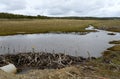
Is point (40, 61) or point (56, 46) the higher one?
point (40, 61)

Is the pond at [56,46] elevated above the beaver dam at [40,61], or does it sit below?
below

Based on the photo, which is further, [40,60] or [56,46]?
[56,46]

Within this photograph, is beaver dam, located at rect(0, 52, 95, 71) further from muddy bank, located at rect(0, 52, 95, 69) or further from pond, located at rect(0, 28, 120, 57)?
pond, located at rect(0, 28, 120, 57)

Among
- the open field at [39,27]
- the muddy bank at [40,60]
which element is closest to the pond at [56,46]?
the muddy bank at [40,60]

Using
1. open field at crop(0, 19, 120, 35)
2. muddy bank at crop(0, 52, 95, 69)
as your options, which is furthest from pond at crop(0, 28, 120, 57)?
open field at crop(0, 19, 120, 35)

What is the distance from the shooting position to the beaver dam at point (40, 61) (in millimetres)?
28812

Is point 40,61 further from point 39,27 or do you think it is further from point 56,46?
point 39,27

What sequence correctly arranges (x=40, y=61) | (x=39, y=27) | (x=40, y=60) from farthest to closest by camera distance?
(x=39, y=27)
(x=40, y=60)
(x=40, y=61)

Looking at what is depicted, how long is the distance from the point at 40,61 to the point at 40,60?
0.65ft

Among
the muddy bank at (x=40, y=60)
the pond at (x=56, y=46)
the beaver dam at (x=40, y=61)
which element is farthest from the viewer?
the pond at (x=56, y=46)

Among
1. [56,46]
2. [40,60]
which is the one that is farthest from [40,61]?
[56,46]

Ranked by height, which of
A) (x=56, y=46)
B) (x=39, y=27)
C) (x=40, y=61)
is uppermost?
(x=40, y=61)

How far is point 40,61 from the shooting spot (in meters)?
29.8

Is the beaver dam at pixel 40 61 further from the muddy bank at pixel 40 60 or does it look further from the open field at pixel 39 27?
the open field at pixel 39 27
